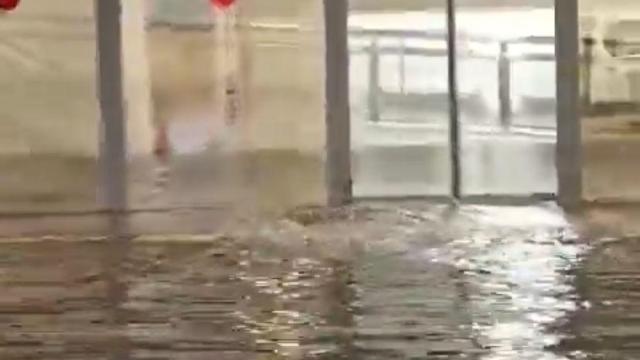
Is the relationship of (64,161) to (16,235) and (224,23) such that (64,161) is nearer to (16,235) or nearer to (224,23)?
(224,23)

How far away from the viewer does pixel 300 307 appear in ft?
4.88

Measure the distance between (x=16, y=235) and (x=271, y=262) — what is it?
3.16 feet

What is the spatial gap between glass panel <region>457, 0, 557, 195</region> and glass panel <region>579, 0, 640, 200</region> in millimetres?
134

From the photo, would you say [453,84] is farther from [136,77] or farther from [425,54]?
[136,77]

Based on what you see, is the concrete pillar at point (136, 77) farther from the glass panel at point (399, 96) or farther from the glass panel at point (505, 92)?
the glass panel at point (505, 92)

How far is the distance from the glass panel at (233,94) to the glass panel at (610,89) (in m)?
0.88

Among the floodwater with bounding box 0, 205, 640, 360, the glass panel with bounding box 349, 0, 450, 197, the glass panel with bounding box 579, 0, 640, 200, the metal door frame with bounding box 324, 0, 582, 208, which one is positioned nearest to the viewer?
the floodwater with bounding box 0, 205, 640, 360

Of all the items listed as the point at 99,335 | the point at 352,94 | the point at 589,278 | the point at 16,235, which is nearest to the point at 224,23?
the point at 352,94

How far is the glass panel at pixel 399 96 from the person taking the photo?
14.1 ft

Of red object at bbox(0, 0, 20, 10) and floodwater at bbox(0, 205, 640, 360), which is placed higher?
red object at bbox(0, 0, 20, 10)

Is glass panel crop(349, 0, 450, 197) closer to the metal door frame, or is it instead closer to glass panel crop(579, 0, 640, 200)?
the metal door frame

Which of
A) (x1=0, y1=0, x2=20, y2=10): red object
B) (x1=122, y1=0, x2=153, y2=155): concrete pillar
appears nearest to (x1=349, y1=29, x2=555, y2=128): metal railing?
(x1=122, y1=0, x2=153, y2=155): concrete pillar

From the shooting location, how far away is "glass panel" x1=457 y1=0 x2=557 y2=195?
13.9ft

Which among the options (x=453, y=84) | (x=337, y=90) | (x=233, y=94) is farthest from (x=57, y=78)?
(x=453, y=84)
